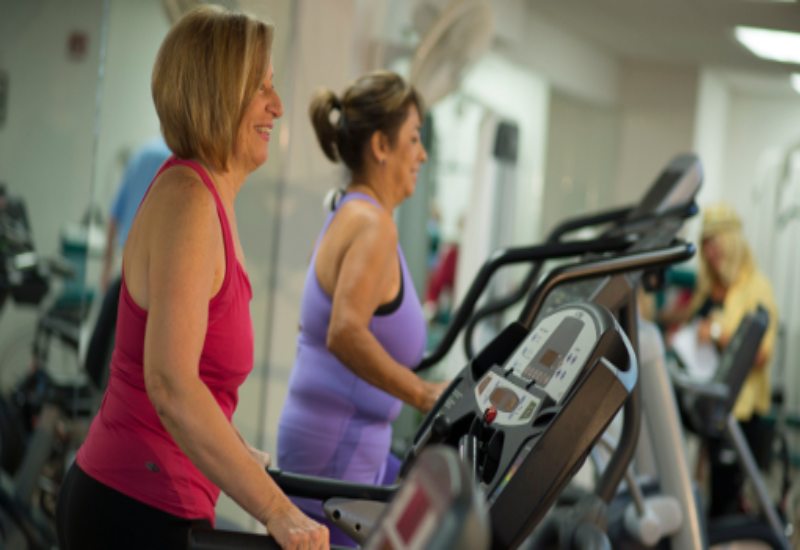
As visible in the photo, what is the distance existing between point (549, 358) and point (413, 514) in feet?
2.96

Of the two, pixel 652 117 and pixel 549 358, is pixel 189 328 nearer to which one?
pixel 549 358

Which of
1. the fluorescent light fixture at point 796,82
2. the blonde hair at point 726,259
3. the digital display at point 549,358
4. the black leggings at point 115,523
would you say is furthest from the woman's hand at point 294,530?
the fluorescent light fixture at point 796,82

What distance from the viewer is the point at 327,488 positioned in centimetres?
169

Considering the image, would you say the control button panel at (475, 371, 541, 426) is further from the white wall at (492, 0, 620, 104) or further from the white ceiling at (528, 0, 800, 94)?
the white ceiling at (528, 0, 800, 94)

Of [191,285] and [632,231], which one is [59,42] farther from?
[191,285]

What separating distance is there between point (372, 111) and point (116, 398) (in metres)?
0.98

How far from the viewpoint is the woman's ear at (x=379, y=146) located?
2.34 metres

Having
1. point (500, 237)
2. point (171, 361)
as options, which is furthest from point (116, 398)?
point (500, 237)

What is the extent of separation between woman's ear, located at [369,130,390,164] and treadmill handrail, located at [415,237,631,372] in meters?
0.30

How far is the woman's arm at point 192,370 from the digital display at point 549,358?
42cm

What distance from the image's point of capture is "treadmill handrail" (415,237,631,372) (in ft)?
7.10

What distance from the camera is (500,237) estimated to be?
470cm

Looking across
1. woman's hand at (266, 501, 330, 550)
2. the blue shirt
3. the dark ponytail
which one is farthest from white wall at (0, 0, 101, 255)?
woman's hand at (266, 501, 330, 550)

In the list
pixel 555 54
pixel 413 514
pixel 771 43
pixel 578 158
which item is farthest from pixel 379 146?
pixel 771 43
